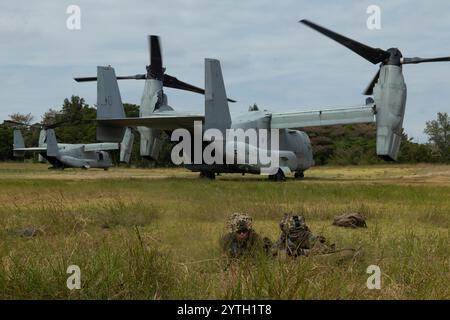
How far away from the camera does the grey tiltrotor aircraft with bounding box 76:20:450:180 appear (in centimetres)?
2133

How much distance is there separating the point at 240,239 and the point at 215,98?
56.7 feet

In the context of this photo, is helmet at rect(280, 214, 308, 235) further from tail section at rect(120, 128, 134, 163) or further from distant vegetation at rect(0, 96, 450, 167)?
distant vegetation at rect(0, 96, 450, 167)

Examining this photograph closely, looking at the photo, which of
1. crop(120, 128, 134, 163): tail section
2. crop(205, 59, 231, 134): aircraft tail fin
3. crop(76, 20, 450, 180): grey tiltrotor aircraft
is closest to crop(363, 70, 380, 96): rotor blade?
crop(76, 20, 450, 180): grey tiltrotor aircraft

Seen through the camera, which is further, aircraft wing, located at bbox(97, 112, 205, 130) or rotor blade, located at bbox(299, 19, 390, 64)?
aircraft wing, located at bbox(97, 112, 205, 130)

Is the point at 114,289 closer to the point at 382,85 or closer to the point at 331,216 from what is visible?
the point at 331,216

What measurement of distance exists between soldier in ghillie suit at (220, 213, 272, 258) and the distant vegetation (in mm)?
34788

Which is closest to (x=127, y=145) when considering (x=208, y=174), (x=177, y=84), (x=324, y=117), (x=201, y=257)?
(x=177, y=84)

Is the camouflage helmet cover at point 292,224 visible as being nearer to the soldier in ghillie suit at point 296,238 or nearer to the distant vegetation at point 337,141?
the soldier in ghillie suit at point 296,238

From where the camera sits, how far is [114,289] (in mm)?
4973

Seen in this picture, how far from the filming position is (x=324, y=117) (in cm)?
2672

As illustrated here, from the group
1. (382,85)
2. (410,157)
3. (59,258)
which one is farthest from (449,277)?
(410,157)

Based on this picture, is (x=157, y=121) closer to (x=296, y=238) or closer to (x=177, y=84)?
(x=177, y=84)

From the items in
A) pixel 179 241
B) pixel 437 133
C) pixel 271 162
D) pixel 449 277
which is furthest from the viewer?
pixel 437 133

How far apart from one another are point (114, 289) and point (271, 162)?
22.8 metres
